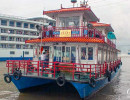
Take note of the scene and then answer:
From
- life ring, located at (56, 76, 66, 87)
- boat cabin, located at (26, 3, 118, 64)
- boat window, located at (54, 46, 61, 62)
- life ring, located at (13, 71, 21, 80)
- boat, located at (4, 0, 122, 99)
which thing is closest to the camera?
life ring, located at (56, 76, 66, 87)

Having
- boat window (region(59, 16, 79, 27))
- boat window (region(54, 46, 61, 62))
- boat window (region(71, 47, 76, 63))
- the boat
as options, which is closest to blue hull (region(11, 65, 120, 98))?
the boat

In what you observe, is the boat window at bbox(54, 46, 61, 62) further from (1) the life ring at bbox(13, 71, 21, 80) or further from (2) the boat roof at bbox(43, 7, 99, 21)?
(1) the life ring at bbox(13, 71, 21, 80)

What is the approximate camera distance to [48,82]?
14789 millimetres

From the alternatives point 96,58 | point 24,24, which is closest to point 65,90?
point 96,58

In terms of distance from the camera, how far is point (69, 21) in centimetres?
1454

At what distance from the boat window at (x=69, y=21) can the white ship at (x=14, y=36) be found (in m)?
30.1

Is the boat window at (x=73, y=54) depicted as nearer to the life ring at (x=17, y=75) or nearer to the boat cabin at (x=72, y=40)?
the boat cabin at (x=72, y=40)

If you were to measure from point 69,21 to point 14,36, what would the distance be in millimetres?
36571

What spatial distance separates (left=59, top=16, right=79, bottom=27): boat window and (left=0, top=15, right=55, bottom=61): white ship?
30.1m

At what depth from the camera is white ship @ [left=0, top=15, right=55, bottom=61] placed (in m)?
43.1

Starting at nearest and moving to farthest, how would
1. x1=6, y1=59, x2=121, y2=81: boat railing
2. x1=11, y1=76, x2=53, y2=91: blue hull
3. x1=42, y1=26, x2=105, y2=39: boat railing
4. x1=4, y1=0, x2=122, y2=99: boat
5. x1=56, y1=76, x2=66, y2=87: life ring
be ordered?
x1=56, y1=76, x2=66, y2=87: life ring, x1=6, y1=59, x2=121, y2=81: boat railing, x1=4, y1=0, x2=122, y2=99: boat, x1=11, y1=76, x2=53, y2=91: blue hull, x1=42, y1=26, x2=105, y2=39: boat railing

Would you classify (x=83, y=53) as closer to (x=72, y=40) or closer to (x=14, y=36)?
(x=72, y=40)

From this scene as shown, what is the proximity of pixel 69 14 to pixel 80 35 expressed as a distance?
82.4 inches

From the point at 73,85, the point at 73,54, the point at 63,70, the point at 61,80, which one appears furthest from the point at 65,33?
the point at 73,85
